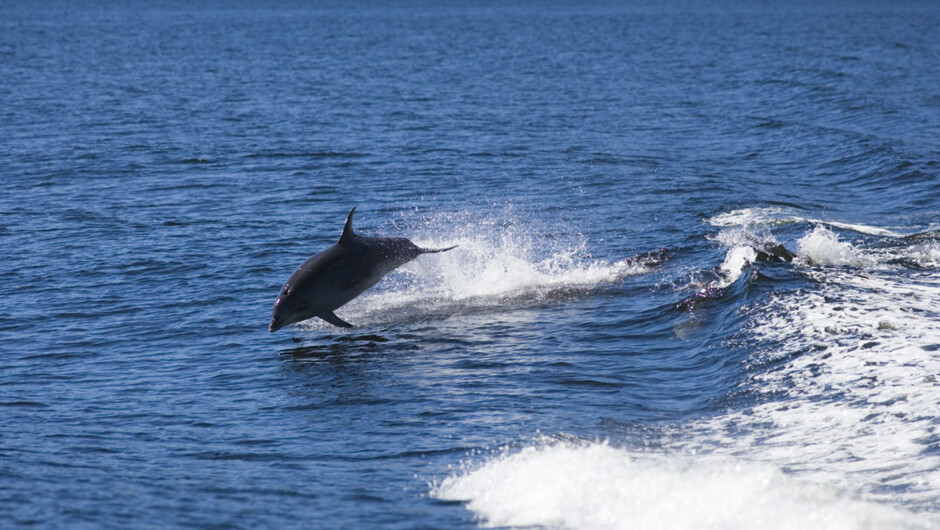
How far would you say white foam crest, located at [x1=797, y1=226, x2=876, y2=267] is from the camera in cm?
1972

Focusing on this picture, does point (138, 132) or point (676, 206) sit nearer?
point (676, 206)

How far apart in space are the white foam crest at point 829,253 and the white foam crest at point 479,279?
10.3ft

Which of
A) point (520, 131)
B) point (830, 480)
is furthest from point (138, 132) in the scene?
point (830, 480)

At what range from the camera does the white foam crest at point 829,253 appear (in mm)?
19719

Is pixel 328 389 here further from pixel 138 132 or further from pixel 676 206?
pixel 138 132

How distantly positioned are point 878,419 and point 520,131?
2978cm

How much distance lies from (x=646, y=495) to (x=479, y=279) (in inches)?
400

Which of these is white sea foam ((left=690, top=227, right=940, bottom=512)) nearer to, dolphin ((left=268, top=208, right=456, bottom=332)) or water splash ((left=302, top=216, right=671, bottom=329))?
water splash ((left=302, top=216, right=671, bottom=329))

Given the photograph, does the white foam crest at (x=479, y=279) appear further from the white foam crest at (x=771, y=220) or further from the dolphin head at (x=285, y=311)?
the white foam crest at (x=771, y=220)

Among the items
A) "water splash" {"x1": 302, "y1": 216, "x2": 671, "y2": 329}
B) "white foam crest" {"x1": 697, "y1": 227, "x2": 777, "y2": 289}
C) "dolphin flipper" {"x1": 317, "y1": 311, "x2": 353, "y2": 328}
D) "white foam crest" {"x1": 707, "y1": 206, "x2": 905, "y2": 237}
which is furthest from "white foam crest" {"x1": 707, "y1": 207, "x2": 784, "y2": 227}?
"dolphin flipper" {"x1": 317, "y1": 311, "x2": 353, "y2": 328}

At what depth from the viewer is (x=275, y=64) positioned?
72.8 meters

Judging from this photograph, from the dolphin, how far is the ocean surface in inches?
23.9

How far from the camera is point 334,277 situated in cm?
1769

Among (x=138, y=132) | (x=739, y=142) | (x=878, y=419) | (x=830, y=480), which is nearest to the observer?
(x=830, y=480)
